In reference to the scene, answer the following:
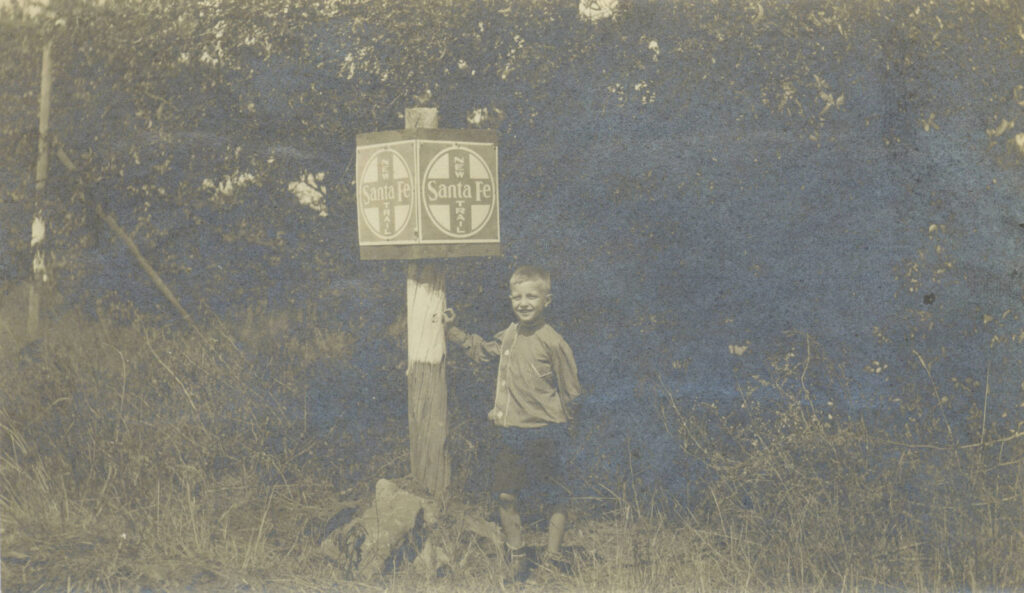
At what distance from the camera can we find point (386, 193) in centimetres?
374

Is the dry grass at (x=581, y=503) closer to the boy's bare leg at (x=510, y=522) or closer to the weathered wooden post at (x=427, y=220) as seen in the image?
the boy's bare leg at (x=510, y=522)

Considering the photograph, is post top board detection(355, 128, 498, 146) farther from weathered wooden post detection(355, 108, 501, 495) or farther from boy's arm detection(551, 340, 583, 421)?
boy's arm detection(551, 340, 583, 421)

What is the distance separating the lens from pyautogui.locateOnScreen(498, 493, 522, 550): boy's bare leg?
374cm

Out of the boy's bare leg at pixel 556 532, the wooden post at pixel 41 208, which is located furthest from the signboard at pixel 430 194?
the wooden post at pixel 41 208

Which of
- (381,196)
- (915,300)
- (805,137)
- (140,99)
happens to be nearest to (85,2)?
(140,99)

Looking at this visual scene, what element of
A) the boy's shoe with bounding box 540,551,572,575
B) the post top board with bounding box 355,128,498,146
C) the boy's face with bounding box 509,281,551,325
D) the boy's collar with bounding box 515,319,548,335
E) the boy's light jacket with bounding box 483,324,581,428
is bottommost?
the boy's shoe with bounding box 540,551,572,575

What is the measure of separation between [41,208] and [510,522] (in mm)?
2776

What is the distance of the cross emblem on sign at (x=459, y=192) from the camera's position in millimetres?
3652

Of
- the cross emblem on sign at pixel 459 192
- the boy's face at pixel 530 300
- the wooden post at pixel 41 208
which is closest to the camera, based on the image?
the cross emblem on sign at pixel 459 192

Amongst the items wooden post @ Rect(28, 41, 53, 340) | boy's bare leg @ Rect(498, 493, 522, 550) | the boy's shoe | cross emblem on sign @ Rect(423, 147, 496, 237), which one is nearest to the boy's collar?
cross emblem on sign @ Rect(423, 147, 496, 237)

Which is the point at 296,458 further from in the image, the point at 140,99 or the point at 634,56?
the point at 634,56

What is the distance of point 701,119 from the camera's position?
386 cm

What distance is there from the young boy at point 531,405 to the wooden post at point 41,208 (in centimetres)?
211

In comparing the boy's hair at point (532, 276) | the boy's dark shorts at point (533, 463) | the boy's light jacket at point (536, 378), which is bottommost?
the boy's dark shorts at point (533, 463)
